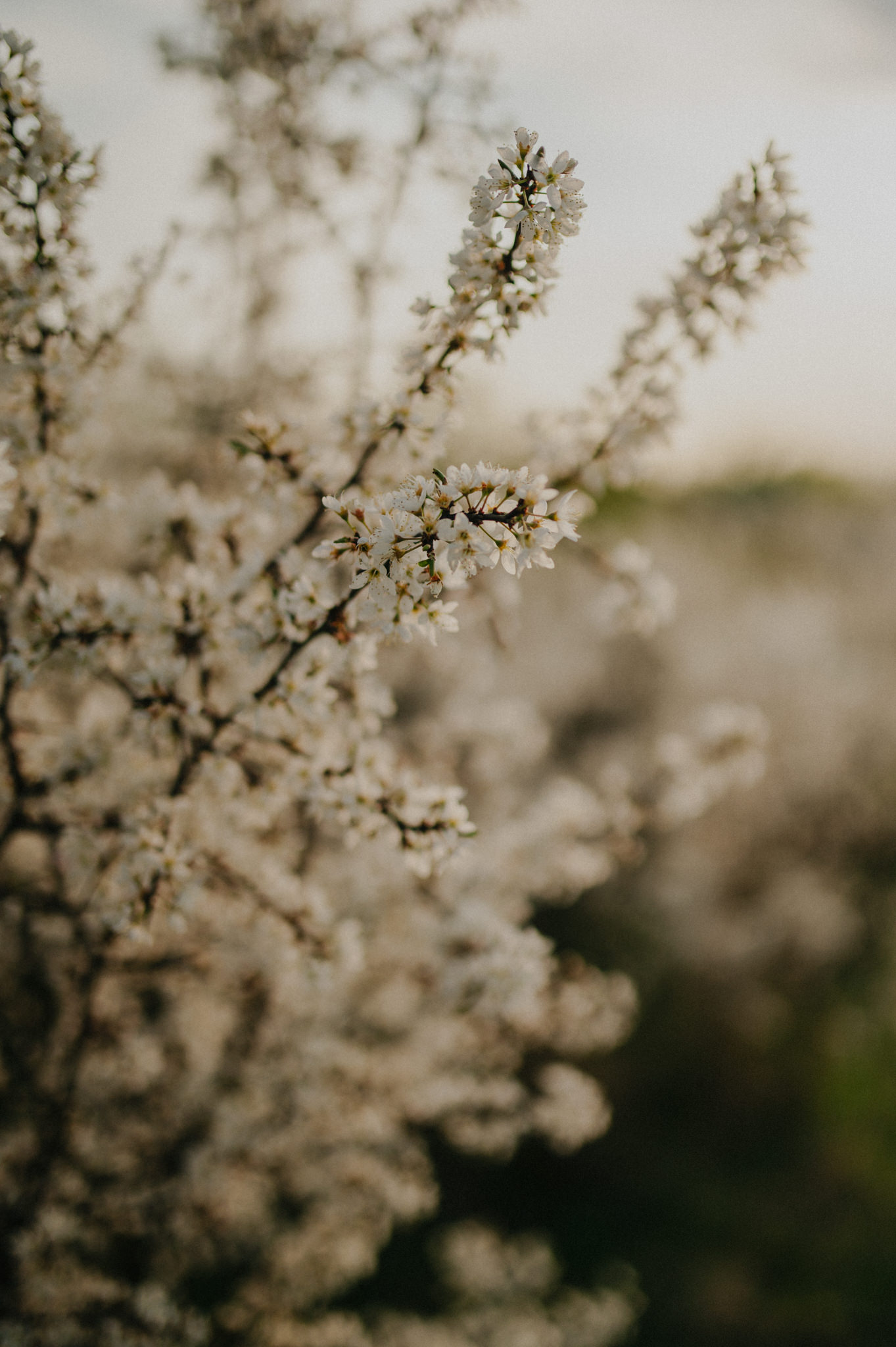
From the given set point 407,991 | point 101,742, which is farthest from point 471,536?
point 407,991

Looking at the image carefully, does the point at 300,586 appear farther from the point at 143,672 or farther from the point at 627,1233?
the point at 627,1233

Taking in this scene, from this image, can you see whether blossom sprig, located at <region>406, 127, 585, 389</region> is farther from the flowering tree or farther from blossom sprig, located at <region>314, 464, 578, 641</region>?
blossom sprig, located at <region>314, 464, 578, 641</region>

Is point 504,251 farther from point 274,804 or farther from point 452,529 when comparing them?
point 274,804

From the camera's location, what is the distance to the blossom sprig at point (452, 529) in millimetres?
1625

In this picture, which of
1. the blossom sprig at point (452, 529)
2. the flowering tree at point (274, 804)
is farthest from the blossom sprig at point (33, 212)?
the blossom sprig at point (452, 529)

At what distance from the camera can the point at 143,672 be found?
2307 millimetres

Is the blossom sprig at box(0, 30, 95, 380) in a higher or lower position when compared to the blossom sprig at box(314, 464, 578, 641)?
higher

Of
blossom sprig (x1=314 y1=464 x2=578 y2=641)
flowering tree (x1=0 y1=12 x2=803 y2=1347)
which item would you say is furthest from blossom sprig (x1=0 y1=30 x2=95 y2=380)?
blossom sprig (x1=314 y1=464 x2=578 y2=641)

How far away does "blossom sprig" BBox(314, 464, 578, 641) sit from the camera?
162cm

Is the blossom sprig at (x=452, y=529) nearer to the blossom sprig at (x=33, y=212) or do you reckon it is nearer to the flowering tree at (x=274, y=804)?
the flowering tree at (x=274, y=804)

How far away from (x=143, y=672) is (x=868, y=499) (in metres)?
34.9

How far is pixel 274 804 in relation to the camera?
250 centimetres

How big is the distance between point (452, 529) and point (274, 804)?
1.22 m

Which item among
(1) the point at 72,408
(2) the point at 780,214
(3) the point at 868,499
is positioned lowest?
(1) the point at 72,408
